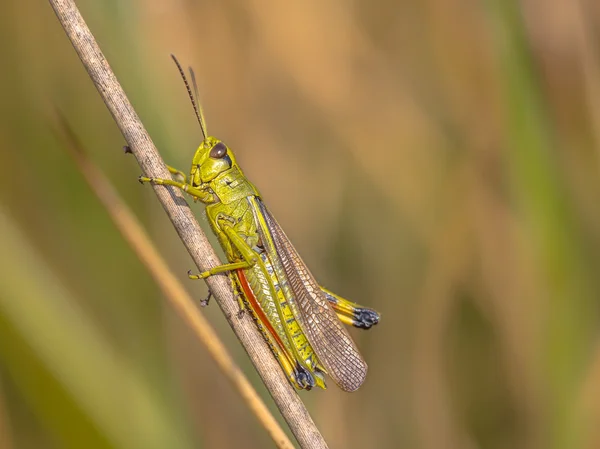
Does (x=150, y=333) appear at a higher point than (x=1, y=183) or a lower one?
lower

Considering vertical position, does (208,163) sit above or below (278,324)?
above

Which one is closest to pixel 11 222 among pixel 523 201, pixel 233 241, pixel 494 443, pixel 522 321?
pixel 233 241

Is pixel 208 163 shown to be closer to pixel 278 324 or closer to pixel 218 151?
pixel 218 151

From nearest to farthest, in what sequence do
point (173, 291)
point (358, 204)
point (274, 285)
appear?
point (173, 291), point (274, 285), point (358, 204)

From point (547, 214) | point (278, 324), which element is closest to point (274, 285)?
point (278, 324)

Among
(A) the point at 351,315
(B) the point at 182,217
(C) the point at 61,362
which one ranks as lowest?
(A) the point at 351,315

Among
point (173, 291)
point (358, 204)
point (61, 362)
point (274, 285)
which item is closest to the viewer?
point (173, 291)

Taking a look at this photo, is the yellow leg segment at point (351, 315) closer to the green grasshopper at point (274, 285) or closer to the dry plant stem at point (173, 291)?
the green grasshopper at point (274, 285)

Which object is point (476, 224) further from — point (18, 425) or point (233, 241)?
point (18, 425)
